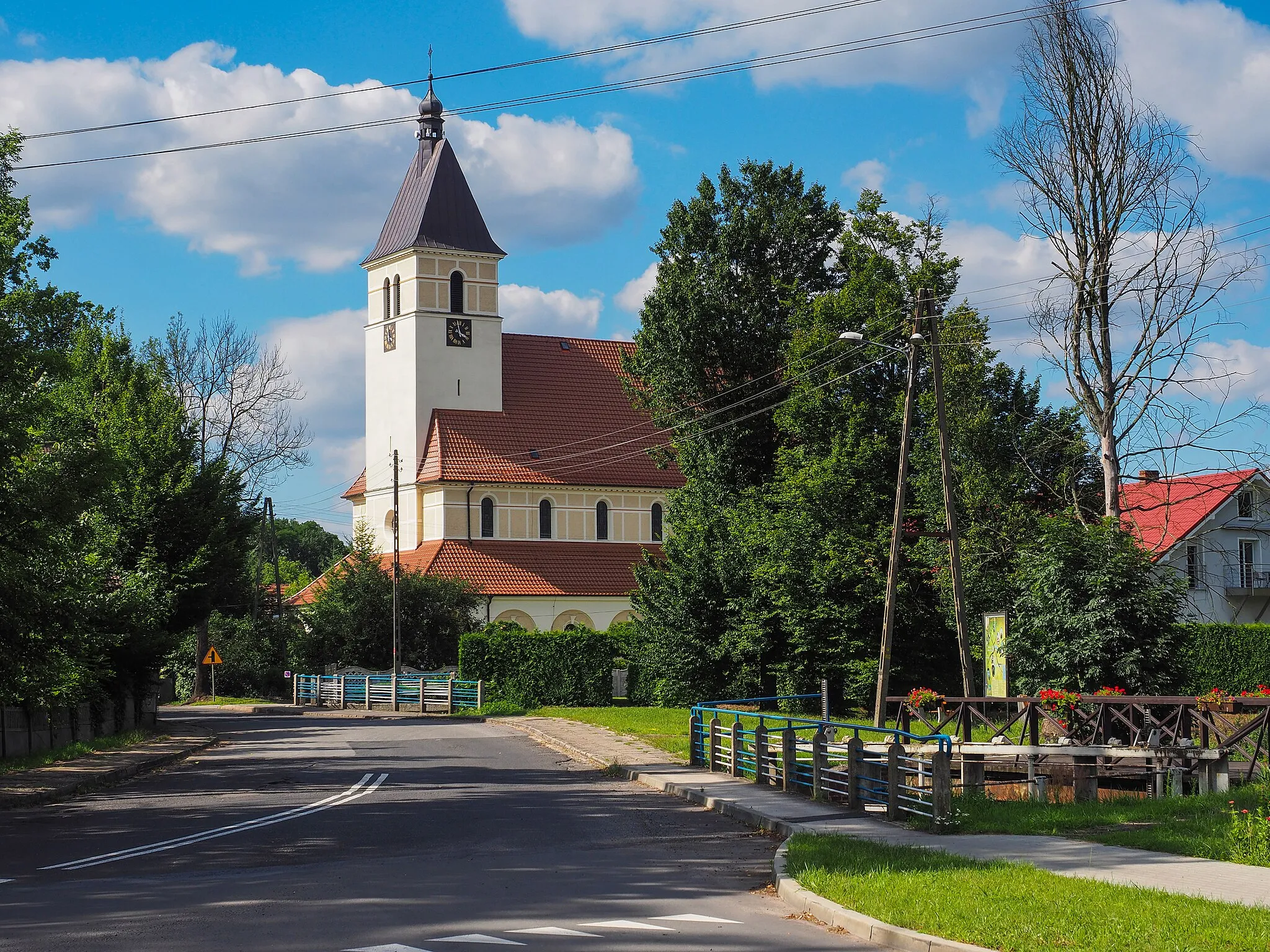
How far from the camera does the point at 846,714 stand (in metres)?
41.8

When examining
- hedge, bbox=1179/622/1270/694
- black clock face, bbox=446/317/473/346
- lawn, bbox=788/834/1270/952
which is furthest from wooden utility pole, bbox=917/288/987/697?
black clock face, bbox=446/317/473/346

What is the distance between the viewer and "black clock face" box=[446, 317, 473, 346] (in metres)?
67.1

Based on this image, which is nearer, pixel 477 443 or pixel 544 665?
pixel 544 665

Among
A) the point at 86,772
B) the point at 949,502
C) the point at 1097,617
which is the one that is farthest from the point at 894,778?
the point at 86,772

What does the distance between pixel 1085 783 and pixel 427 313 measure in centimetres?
5241

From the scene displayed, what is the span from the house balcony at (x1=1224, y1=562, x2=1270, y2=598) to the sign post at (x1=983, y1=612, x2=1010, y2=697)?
3790 cm

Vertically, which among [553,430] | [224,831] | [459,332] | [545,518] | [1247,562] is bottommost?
[224,831]

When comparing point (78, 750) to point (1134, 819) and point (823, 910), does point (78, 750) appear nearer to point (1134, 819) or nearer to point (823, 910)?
point (1134, 819)

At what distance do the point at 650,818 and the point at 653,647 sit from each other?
2912 cm

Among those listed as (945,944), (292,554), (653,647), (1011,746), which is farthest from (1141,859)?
(292,554)

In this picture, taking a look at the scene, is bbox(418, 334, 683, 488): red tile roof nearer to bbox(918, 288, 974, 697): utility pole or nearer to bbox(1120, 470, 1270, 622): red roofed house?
bbox(1120, 470, 1270, 622): red roofed house

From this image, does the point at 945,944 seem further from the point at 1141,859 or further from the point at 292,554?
the point at 292,554

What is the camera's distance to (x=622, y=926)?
32.4 feet

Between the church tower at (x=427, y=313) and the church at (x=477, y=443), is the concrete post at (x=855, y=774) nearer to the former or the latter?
the church at (x=477, y=443)
